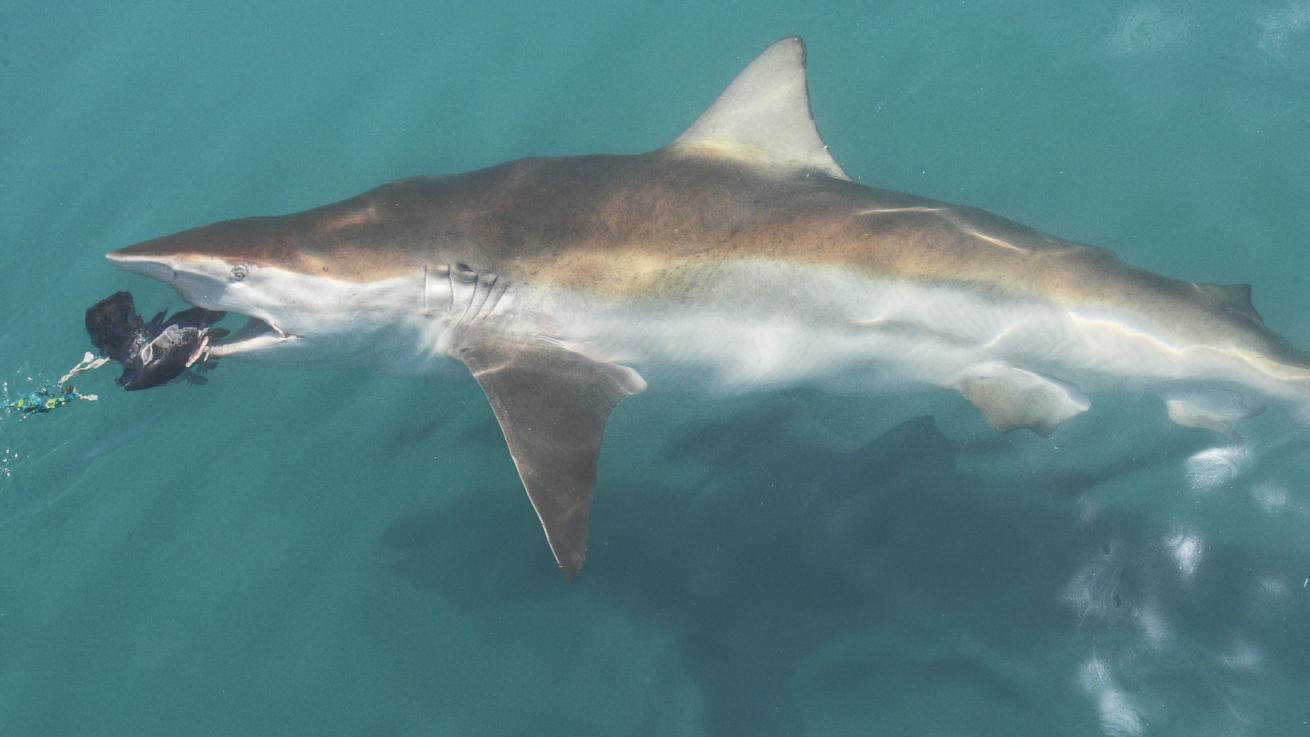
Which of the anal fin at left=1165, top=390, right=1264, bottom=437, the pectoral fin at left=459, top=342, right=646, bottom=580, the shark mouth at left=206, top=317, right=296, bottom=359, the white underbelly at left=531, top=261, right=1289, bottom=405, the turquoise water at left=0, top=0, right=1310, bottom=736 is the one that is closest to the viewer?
the pectoral fin at left=459, top=342, right=646, bottom=580

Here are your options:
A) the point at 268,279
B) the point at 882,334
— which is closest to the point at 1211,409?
the point at 882,334

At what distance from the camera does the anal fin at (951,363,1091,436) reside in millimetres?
4555

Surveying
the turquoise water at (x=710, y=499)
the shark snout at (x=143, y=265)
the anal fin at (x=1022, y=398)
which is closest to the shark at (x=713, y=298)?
the anal fin at (x=1022, y=398)

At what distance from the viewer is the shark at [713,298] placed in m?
4.26

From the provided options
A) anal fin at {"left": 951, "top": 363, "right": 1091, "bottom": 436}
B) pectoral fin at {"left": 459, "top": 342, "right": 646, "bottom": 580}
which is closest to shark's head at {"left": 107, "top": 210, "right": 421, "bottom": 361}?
pectoral fin at {"left": 459, "top": 342, "right": 646, "bottom": 580}

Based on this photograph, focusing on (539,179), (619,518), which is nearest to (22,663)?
(619,518)

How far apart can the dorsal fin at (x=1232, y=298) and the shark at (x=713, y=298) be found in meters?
0.02

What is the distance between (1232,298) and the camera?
14.4 ft

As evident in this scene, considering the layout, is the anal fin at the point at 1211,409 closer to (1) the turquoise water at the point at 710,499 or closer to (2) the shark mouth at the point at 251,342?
(1) the turquoise water at the point at 710,499

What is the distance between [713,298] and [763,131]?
1.05 meters

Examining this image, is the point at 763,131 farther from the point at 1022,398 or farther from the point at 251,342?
the point at 251,342

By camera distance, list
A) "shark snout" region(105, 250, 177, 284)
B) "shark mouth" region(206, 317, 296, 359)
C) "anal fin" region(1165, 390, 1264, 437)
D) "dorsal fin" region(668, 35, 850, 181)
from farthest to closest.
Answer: "dorsal fin" region(668, 35, 850, 181) → "anal fin" region(1165, 390, 1264, 437) → "shark mouth" region(206, 317, 296, 359) → "shark snout" region(105, 250, 177, 284)

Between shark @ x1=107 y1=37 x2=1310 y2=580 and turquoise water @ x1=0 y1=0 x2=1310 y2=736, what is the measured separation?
70cm

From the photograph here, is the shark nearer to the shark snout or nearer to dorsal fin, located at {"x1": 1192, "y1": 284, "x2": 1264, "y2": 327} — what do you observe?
dorsal fin, located at {"x1": 1192, "y1": 284, "x2": 1264, "y2": 327}
